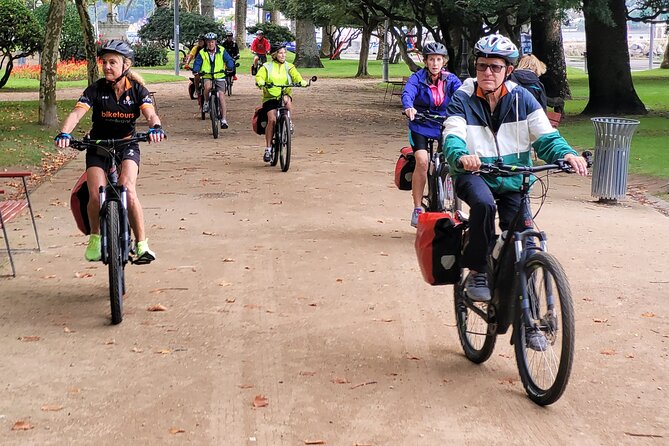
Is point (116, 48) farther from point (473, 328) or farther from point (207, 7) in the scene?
point (207, 7)

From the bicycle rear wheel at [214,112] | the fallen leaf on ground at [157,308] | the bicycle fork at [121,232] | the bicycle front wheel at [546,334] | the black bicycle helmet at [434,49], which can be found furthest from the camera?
the bicycle rear wheel at [214,112]

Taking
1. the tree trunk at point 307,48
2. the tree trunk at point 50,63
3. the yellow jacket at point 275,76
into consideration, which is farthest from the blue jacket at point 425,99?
the tree trunk at point 307,48

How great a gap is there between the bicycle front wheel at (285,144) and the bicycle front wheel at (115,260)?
7159 millimetres

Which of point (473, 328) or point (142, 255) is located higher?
point (142, 255)

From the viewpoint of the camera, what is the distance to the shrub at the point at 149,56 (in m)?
47.6

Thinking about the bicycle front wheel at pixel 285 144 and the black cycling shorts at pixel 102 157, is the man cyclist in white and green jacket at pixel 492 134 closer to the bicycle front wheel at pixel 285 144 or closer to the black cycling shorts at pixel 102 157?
the black cycling shorts at pixel 102 157

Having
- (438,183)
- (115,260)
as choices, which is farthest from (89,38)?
(115,260)

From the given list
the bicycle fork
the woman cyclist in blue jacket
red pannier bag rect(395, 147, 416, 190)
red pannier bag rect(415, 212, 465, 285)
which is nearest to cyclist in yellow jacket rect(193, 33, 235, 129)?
red pannier bag rect(395, 147, 416, 190)

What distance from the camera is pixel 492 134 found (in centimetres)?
584

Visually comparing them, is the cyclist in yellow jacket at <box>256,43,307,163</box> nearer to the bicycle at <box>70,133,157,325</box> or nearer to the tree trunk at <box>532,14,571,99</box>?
the bicycle at <box>70,133,157,325</box>

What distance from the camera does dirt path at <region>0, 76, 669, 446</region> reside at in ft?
16.8

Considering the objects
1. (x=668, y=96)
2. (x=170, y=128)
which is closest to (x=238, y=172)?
(x=170, y=128)

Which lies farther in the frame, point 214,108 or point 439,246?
point 214,108

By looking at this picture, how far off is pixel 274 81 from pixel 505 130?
8.83m
